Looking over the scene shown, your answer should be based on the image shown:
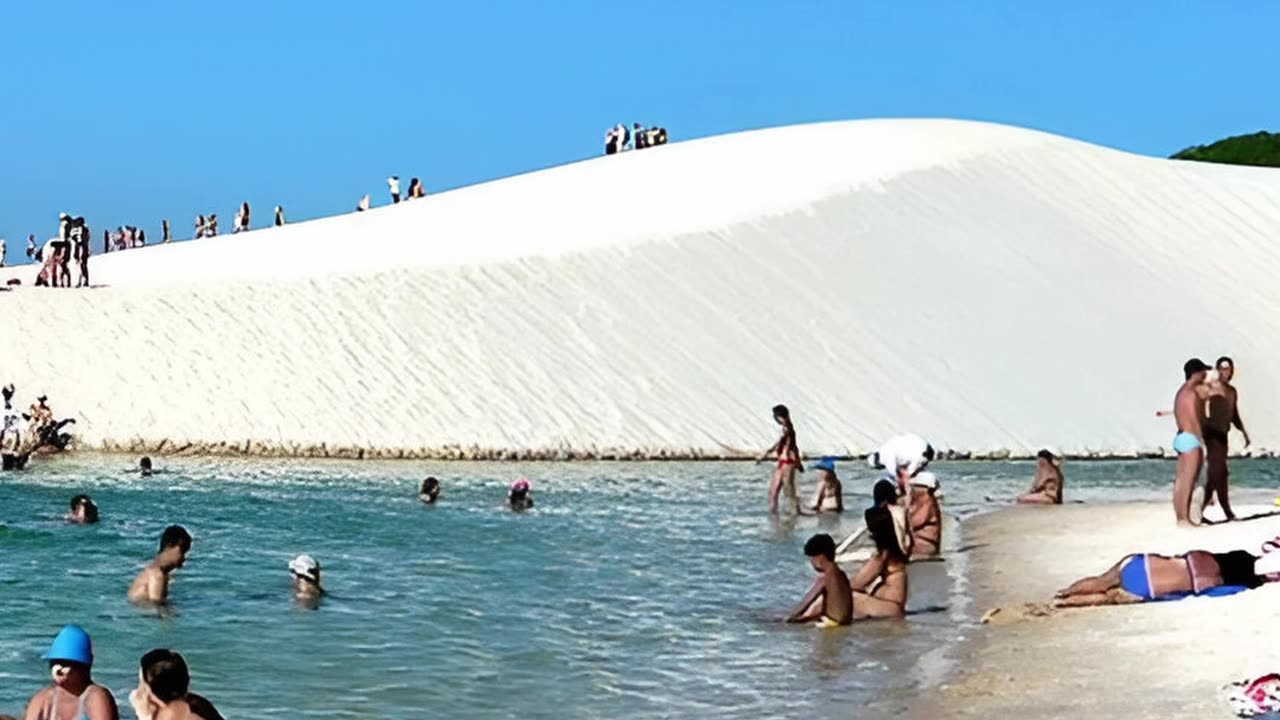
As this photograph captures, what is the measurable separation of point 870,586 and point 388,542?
6960mm

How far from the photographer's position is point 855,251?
141 feet

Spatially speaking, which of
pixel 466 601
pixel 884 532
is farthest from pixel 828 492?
pixel 884 532

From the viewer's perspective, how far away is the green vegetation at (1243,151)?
92.4 m

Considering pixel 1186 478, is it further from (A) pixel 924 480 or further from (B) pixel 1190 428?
(A) pixel 924 480

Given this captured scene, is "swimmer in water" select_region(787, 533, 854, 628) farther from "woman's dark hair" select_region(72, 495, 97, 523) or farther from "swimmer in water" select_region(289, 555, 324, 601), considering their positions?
"woman's dark hair" select_region(72, 495, 97, 523)

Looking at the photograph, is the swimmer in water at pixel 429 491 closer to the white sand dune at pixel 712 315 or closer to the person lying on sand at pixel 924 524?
the person lying on sand at pixel 924 524

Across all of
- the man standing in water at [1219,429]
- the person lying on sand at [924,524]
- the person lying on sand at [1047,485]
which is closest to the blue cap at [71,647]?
the person lying on sand at [924,524]

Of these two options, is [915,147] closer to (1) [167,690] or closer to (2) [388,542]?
(2) [388,542]

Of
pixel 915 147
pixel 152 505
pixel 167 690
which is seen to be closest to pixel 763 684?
pixel 167 690

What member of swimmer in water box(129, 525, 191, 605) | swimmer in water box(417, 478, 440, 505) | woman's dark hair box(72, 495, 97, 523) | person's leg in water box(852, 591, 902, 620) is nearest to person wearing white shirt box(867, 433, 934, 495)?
person's leg in water box(852, 591, 902, 620)

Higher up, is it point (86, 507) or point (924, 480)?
point (924, 480)

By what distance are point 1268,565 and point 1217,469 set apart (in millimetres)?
4753

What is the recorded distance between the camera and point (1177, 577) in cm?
1230

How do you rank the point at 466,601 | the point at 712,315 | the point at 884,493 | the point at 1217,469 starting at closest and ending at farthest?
the point at 466,601, the point at 884,493, the point at 1217,469, the point at 712,315
